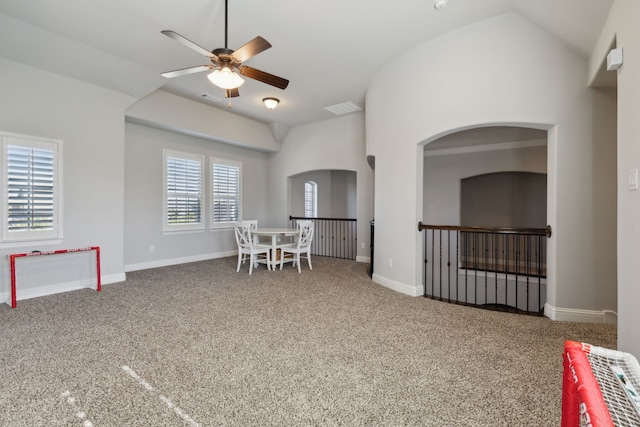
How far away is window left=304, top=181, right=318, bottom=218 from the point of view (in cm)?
992

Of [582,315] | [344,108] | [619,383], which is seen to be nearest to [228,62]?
[619,383]

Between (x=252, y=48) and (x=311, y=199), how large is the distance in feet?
24.8

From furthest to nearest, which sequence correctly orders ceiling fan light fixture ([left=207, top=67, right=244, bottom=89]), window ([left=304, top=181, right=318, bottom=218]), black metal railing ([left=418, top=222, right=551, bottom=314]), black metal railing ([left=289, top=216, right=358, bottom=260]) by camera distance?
1. window ([left=304, top=181, right=318, bottom=218])
2. black metal railing ([left=289, top=216, right=358, bottom=260])
3. black metal railing ([left=418, top=222, right=551, bottom=314])
4. ceiling fan light fixture ([left=207, top=67, right=244, bottom=89])

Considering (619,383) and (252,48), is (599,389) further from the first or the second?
(252,48)

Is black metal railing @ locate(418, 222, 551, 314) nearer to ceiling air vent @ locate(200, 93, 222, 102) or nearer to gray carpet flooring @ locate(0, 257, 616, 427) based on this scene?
gray carpet flooring @ locate(0, 257, 616, 427)

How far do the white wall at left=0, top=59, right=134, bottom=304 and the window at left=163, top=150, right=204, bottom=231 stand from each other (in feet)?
4.08

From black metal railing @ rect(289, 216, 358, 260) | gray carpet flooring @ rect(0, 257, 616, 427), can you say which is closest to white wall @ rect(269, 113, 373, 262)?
black metal railing @ rect(289, 216, 358, 260)

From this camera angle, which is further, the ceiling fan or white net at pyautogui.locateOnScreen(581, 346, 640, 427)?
the ceiling fan

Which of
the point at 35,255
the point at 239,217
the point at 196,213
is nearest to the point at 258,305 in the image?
the point at 35,255

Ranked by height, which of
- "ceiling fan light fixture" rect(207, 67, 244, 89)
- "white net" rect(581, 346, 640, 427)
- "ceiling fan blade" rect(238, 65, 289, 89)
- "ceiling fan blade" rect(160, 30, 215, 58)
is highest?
"ceiling fan blade" rect(160, 30, 215, 58)

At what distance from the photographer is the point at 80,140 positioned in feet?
14.0

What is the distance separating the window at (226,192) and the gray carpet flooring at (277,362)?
315 centimetres

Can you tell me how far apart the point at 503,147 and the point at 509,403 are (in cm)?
552

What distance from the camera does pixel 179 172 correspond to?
20.1ft
